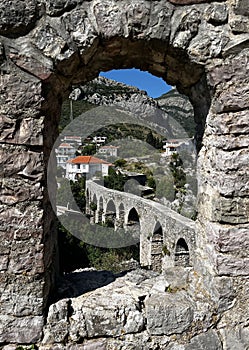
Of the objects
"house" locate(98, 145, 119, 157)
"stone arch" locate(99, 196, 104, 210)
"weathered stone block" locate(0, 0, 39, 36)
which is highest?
"house" locate(98, 145, 119, 157)

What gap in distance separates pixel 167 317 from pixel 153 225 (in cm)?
1412

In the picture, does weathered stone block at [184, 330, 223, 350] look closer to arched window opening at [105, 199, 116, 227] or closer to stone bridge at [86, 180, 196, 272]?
stone bridge at [86, 180, 196, 272]

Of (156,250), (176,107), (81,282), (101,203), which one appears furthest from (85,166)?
(81,282)

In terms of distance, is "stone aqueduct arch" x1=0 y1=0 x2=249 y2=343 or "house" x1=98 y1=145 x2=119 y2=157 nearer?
"stone aqueduct arch" x1=0 y1=0 x2=249 y2=343

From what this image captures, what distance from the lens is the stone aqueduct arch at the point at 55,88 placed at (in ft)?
6.18

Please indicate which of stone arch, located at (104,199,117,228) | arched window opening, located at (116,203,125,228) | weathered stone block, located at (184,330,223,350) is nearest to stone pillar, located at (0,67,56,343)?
weathered stone block, located at (184,330,223,350)

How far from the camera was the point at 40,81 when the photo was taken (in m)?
1.90

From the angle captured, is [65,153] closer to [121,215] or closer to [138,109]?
[138,109]

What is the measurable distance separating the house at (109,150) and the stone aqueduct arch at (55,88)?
3459 centimetres

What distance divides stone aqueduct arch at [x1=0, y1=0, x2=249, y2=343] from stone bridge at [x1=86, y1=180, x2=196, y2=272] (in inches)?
202

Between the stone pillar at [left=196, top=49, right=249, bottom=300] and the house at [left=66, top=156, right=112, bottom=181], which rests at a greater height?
the house at [left=66, top=156, right=112, bottom=181]

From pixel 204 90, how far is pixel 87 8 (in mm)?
928

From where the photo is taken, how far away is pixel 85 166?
34188 millimetres

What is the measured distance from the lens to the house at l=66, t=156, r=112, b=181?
110 ft
